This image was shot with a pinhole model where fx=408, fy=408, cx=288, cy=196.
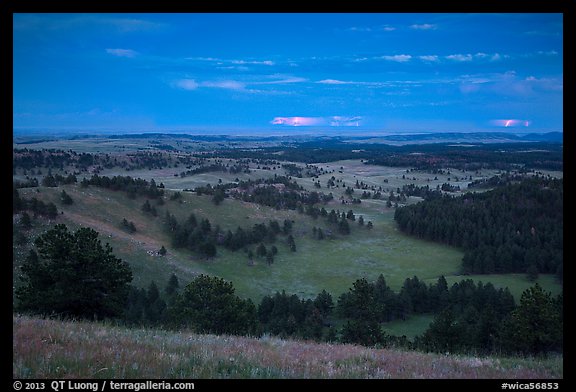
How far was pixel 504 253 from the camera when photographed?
63438 mm

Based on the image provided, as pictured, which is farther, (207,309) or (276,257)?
(276,257)

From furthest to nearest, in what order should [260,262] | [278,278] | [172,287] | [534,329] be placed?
[260,262] → [278,278] → [172,287] → [534,329]

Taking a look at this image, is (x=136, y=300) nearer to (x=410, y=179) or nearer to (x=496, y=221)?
(x=496, y=221)

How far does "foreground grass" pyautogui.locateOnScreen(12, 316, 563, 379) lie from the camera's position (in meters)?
6.31

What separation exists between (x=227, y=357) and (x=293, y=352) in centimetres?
201

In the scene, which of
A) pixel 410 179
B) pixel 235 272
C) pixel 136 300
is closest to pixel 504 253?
pixel 235 272

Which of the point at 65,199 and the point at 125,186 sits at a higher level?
the point at 125,186

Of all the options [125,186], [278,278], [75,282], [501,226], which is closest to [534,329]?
[75,282]

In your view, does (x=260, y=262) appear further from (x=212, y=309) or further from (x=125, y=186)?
(x=212, y=309)

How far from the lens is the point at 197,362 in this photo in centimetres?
726

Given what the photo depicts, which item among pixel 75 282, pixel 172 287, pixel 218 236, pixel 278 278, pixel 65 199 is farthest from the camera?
pixel 218 236

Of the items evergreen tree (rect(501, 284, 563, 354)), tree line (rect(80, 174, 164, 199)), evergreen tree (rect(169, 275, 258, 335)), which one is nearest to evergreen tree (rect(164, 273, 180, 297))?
evergreen tree (rect(169, 275, 258, 335))
